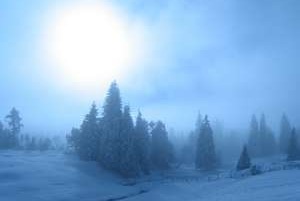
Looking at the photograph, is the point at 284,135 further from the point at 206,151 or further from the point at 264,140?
the point at 206,151

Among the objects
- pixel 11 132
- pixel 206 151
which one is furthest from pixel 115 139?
pixel 11 132

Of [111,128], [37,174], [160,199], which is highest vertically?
[111,128]

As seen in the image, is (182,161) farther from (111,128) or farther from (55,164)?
(55,164)

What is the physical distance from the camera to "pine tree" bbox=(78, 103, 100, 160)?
3009 inches

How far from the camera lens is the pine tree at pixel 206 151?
87312mm

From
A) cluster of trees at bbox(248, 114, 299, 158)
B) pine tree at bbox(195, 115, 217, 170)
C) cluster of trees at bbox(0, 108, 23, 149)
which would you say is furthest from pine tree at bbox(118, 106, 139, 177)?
cluster of trees at bbox(248, 114, 299, 158)

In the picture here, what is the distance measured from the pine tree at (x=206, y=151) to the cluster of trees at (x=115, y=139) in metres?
11.1

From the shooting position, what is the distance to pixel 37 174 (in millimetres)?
55938

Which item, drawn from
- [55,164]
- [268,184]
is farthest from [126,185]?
[268,184]

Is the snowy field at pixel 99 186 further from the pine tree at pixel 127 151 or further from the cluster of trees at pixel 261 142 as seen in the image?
the cluster of trees at pixel 261 142

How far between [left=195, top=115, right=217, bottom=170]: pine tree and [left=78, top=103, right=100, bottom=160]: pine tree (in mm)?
23765

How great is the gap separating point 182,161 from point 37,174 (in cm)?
6309

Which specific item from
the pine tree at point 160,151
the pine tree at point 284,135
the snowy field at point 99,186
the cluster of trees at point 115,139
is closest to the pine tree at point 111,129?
the cluster of trees at point 115,139

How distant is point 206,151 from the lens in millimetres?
88000
